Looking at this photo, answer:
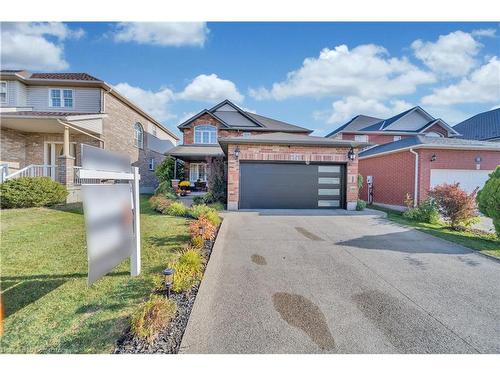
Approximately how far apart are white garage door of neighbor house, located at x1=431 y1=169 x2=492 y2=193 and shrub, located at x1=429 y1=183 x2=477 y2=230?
3710 millimetres

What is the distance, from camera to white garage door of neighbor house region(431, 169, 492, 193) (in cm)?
1205

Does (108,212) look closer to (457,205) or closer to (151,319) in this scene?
(151,319)

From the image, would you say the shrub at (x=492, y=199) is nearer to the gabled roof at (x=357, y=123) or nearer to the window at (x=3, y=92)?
the gabled roof at (x=357, y=123)

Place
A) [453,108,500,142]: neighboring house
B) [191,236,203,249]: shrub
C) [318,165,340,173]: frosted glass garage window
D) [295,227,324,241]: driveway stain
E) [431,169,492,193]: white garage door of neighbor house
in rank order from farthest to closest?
[453,108,500,142]: neighboring house, [431,169,492,193]: white garage door of neighbor house, [318,165,340,173]: frosted glass garage window, [295,227,324,241]: driveway stain, [191,236,203,249]: shrub

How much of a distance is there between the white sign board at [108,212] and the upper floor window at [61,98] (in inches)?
575

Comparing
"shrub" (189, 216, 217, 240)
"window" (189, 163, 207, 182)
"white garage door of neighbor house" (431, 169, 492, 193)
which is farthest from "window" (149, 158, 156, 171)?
"white garage door of neighbor house" (431, 169, 492, 193)

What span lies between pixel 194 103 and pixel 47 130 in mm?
10862

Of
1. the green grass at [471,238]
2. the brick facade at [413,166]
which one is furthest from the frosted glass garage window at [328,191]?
the brick facade at [413,166]

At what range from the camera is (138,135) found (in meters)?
19.1

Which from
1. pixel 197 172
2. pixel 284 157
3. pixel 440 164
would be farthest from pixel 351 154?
pixel 197 172

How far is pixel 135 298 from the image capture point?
11.4ft

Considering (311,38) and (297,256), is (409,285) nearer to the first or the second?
(297,256)

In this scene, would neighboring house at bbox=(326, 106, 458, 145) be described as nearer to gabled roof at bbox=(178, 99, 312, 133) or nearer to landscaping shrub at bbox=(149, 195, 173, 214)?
gabled roof at bbox=(178, 99, 312, 133)
